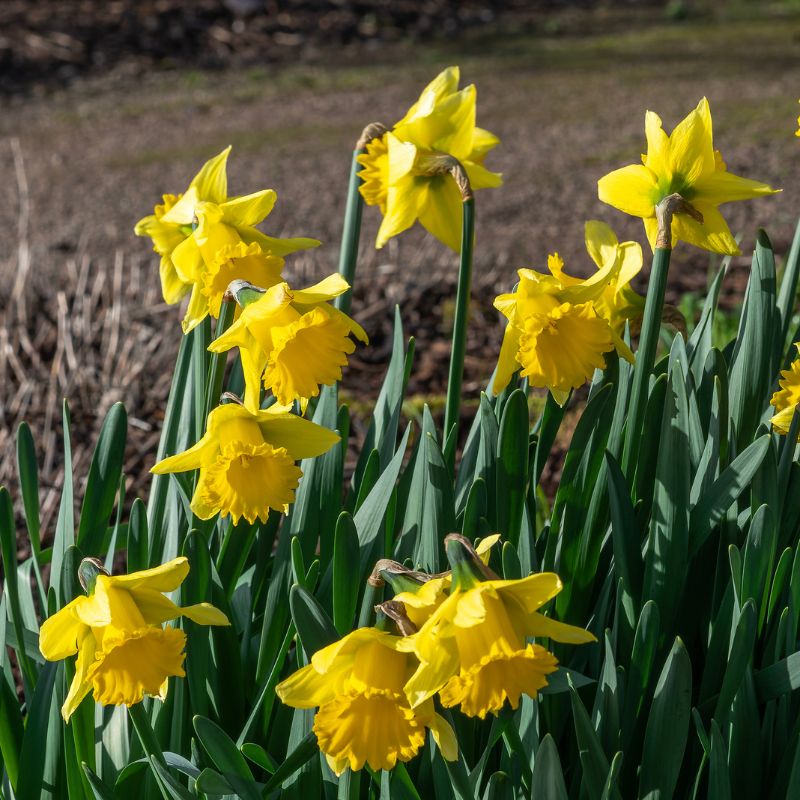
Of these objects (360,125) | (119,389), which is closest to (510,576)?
(119,389)

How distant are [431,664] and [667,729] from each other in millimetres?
397

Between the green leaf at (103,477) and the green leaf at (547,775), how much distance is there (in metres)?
0.71

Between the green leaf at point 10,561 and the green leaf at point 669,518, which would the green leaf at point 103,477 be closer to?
the green leaf at point 10,561

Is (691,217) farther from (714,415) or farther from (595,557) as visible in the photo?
(595,557)

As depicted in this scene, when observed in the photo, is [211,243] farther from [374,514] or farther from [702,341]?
[702,341]

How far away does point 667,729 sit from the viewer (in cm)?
122

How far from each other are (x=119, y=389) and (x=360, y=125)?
3.45m

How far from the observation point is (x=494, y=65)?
7.21 meters

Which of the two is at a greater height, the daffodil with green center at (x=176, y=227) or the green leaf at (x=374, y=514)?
the daffodil with green center at (x=176, y=227)

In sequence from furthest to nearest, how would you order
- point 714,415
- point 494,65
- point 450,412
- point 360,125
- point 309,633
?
point 494,65, point 360,125, point 450,412, point 714,415, point 309,633

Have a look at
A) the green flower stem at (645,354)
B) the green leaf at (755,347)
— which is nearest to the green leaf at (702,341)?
the green leaf at (755,347)

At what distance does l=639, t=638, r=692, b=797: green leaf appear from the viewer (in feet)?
3.85

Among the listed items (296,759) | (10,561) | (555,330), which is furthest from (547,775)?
(10,561)

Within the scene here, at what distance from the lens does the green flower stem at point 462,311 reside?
1391mm
